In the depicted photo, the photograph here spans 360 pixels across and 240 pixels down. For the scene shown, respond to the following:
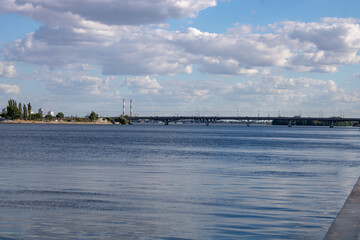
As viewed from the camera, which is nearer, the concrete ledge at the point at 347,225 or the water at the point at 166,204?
the concrete ledge at the point at 347,225

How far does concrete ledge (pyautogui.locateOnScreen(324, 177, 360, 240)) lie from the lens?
15250mm

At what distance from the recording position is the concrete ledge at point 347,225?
15250mm

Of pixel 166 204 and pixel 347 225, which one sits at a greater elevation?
pixel 347 225

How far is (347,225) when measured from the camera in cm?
1677

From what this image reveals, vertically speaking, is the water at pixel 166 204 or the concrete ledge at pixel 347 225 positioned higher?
the concrete ledge at pixel 347 225

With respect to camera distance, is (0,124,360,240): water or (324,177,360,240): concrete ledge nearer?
(324,177,360,240): concrete ledge

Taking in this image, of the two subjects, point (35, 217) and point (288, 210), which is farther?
point (288, 210)

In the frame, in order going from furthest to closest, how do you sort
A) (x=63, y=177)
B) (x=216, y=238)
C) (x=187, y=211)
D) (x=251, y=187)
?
(x=63, y=177), (x=251, y=187), (x=187, y=211), (x=216, y=238)

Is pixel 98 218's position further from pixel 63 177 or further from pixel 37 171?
pixel 37 171

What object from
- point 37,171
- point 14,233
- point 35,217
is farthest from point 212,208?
point 37,171

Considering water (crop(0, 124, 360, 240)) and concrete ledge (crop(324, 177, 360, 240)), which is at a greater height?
concrete ledge (crop(324, 177, 360, 240))

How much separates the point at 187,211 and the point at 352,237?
8658mm

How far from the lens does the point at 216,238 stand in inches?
682

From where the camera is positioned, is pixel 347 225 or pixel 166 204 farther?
pixel 166 204
